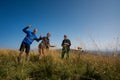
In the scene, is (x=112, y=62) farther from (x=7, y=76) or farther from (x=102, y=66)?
(x=7, y=76)

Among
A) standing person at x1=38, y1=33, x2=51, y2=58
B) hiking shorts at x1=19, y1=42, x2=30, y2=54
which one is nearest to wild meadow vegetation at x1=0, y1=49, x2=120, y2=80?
hiking shorts at x1=19, y1=42, x2=30, y2=54

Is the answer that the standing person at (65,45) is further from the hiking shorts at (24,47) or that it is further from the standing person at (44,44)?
the hiking shorts at (24,47)

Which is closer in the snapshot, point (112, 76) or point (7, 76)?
point (112, 76)

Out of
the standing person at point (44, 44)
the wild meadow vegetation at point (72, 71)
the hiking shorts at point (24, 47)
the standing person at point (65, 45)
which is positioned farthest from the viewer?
the standing person at point (65, 45)

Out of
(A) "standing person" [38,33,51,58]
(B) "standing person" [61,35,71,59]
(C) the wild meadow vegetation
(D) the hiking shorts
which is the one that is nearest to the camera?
(C) the wild meadow vegetation

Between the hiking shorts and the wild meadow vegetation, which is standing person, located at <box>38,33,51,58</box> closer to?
the hiking shorts

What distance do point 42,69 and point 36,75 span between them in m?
0.33

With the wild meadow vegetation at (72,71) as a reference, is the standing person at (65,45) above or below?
above

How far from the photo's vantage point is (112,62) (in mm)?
6258

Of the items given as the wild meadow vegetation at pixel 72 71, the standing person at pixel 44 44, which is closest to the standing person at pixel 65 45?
the standing person at pixel 44 44

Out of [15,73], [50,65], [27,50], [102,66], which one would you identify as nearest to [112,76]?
[102,66]

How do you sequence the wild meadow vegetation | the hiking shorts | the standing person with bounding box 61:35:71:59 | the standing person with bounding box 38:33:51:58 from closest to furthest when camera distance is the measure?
the wild meadow vegetation, the hiking shorts, the standing person with bounding box 38:33:51:58, the standing person with bounding box 61:35:71:59

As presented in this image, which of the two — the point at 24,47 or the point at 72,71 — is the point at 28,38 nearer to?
the point at 24,47

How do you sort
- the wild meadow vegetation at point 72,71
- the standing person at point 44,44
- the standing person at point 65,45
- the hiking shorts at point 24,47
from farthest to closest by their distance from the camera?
the standing person at point 65,45, the standing person at point 44,44, the hiking shorts at point 24,47, the wild meadow vegetation at point 72,71
